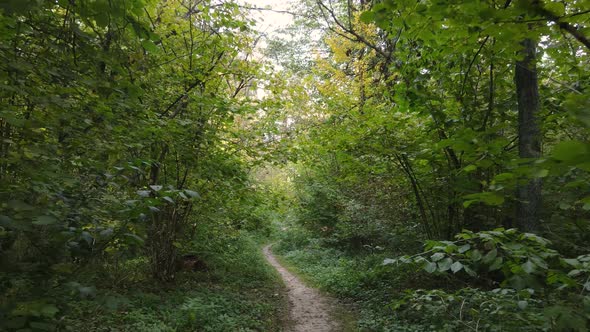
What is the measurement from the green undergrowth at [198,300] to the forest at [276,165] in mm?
56

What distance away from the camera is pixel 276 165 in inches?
310

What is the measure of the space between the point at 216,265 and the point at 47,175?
861cm

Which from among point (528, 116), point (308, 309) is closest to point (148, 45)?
point (528, 116)

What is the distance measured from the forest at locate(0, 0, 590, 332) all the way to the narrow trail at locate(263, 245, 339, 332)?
0.49ft

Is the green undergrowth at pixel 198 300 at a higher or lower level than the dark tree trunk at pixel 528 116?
lower

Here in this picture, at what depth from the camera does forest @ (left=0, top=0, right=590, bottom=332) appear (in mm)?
2055

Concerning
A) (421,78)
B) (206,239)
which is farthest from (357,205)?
(421,78)

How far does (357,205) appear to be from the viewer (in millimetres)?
10500

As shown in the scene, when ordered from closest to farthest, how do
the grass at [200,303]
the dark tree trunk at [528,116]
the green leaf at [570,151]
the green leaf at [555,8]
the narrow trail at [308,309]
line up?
the green leaf at [570,151] → the green leaf at [555,8] → the dark tree trunk at [528,116] → the grass at [200,303] → the narrow trail at [308,309]

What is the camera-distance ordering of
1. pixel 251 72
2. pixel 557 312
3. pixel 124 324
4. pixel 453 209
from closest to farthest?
pixel 557 312, pixel 124 324, pixel 453 209, pixel 251 72

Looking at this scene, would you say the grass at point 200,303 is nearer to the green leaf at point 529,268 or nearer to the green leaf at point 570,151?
the green leaf at point 529,268

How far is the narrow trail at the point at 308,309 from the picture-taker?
6672mm

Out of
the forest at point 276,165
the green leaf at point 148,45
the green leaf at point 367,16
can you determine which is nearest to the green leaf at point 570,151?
the forest at point 276,165

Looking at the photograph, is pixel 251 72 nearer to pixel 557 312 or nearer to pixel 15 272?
pixel 15 272
